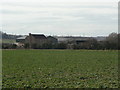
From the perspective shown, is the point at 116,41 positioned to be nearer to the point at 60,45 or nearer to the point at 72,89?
the point at 60,45

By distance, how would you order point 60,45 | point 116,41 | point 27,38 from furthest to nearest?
point 27,38 < point 60,45 < point 116,41

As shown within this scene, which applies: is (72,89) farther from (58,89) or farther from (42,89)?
(42,89)

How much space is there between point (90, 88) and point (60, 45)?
66.2m

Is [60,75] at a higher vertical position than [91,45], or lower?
lower

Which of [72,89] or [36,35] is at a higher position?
[36,35]

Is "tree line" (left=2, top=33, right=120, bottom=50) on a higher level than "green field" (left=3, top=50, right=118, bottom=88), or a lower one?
higher

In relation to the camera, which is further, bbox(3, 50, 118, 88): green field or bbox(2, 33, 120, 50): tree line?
bbox(2, 33, 120, 50): tree line

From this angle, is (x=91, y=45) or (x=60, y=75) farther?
(x=91, y=45)

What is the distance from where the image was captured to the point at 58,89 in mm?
9727

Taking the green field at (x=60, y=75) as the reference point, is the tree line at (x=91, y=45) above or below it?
above

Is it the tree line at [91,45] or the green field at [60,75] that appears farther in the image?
the tree line at [91,45]

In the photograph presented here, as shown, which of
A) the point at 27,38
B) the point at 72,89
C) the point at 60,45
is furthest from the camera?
the point at 27,38

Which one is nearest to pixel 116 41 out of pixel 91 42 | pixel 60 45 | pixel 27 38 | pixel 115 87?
pixel 91 42

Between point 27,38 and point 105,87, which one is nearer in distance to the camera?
point 105,87
